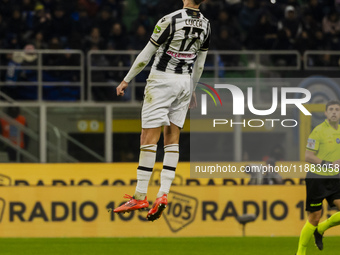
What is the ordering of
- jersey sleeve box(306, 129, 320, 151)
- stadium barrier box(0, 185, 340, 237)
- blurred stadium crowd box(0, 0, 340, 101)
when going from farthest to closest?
blurred stadium crowd box(0, 0, 340, 101) → stadium barrier box(0, 185, 340, 237) → jersey sleeve box(306, 129, 320, 151)

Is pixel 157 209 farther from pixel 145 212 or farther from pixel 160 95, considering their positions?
pixel 145 212

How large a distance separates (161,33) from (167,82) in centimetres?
52

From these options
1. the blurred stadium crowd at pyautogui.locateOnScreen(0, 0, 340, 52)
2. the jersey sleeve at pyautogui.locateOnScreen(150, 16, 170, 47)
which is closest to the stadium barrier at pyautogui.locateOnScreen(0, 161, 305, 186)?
the blurred stadium crowd at pyautogui.locateOnScreen(0, 0, 340, 52)

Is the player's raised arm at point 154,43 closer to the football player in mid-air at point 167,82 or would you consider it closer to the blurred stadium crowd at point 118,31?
the football player in mid-air at point 167,82

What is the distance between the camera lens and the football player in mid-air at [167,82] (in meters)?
8.18

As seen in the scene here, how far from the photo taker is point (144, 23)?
18.4 metres

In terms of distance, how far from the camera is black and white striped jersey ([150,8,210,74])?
26.8ft

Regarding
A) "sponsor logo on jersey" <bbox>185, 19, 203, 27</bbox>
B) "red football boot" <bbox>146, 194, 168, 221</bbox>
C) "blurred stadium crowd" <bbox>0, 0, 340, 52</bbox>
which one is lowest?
"red football boot" <bbox>146, 194, 168, 221</bbox>

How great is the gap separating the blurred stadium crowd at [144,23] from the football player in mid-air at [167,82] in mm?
9287

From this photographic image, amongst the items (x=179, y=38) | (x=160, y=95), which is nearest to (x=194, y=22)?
(x=179, y=38)

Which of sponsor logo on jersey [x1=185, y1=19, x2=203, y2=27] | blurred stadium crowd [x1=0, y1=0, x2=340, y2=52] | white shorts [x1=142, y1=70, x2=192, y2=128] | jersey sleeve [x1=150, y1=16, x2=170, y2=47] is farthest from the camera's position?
blurred stadium crowd [x1=0, y1=0, x2=340, y2=52]

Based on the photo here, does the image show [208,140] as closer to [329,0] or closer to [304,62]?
[304,62]
